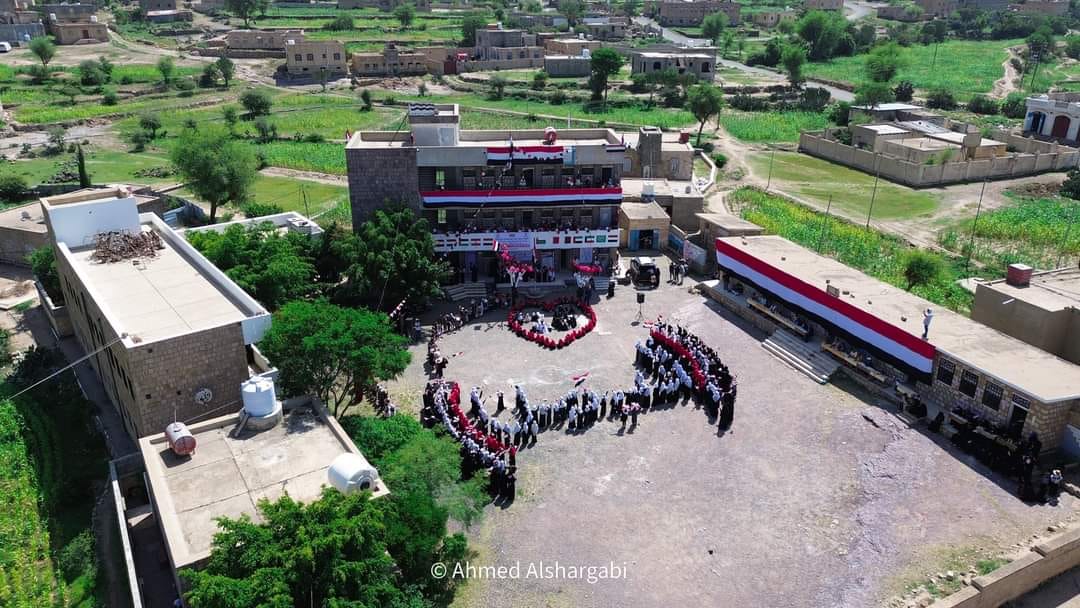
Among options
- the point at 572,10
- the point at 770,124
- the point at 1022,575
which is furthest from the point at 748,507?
the point at 572,10

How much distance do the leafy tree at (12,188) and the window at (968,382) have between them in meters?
64.9

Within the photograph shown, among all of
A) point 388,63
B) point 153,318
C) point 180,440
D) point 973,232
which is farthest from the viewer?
point 388,63

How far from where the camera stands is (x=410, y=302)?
3819cm

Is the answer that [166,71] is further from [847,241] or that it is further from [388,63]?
[847,241]

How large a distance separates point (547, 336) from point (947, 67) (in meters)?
119

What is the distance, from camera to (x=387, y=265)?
36406 millimetres

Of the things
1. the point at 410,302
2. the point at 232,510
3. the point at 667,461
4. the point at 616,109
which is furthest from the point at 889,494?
the point at 616,109

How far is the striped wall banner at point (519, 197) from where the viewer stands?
41156 mm

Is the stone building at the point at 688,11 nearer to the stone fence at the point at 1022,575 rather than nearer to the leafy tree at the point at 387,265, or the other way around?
the leafy tree at the point at 387,265

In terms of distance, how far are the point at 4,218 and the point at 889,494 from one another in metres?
52.8

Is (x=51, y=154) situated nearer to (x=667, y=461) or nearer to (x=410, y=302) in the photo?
(x=410, y=302)

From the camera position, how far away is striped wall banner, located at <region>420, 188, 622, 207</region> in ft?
135

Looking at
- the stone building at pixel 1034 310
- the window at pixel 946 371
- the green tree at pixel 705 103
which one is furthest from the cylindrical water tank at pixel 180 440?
the green tree at pixel 705 103

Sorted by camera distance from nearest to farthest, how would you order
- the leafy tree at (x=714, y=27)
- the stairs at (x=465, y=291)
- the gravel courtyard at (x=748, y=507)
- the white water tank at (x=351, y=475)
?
the white water tank at (x=351, y=475), the gravel courtyard at (x=748, y=507), the stairs at (x=465, y=291), the leafy tree at (x=714, y=27)
